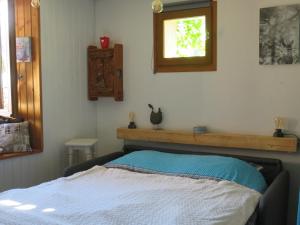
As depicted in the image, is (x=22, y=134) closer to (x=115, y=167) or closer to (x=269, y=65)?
(x=115, y=167)

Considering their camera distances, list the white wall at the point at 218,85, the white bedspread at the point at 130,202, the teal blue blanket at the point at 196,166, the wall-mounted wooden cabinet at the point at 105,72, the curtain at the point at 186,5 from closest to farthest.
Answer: the white bedspread at the point at 130,202
the teal blue blanket at the point at 196,166
the white wall at the point at 218,85
the curtain at the point at 186,5
the wall-mounted wooden cabinet at the point at 105,72

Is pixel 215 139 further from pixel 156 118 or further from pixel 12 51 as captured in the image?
pixel 12 51

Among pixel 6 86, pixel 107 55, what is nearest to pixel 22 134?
pixel 6 86

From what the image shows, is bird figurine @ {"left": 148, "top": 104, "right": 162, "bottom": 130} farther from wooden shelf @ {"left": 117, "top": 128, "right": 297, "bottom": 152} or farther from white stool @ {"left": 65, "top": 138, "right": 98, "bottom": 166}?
white stool @ {"left": 65, "top": 138, "right": 98, "bottom": 166}

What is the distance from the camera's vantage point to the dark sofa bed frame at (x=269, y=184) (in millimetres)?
2045

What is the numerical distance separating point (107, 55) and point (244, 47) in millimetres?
1394

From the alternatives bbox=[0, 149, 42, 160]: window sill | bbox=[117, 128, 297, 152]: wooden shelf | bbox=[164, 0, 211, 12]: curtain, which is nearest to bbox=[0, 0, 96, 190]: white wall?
bbox=[0, 149, 42, 160]: window sill

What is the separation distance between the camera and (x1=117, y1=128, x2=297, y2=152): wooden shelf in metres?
2.73

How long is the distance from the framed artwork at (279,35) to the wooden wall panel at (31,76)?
202 cm

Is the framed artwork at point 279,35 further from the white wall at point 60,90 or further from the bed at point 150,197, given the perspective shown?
the white wall at point 60,90

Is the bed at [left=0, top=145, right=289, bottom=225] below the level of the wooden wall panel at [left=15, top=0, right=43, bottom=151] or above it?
below

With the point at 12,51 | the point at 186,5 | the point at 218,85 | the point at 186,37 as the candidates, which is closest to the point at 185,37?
the point at 186,37

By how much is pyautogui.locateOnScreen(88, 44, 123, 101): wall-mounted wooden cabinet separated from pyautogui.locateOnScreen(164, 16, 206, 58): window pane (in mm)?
525

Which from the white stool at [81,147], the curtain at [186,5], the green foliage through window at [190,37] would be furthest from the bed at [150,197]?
the curtain at [186,5]
